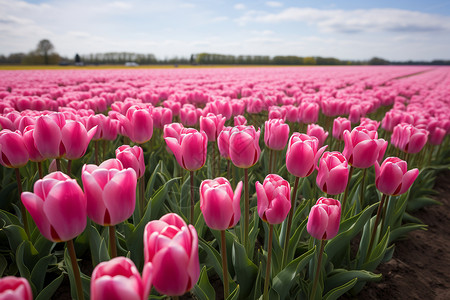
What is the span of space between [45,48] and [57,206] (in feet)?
253

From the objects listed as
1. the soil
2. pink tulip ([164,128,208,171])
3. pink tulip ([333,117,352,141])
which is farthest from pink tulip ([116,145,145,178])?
pink tulip ([333,117,352,141])

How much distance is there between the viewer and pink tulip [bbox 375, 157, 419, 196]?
163cm

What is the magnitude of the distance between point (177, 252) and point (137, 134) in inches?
58.0

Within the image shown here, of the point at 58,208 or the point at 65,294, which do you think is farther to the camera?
the point at 65,294

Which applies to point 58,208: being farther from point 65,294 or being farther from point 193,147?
point 65,294

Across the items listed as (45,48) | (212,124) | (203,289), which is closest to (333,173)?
(203,289)

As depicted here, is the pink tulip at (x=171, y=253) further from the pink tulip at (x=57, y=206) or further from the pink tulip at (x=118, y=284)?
the pink tulip at (x=57, y=206)

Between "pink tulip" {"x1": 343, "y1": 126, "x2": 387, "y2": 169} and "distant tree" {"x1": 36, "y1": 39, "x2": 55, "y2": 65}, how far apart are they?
73.2 metres

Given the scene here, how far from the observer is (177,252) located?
749 mm

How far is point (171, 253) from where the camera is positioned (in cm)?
74

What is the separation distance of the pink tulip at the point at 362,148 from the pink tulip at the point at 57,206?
1.48 m

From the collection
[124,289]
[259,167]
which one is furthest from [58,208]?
[259,167]

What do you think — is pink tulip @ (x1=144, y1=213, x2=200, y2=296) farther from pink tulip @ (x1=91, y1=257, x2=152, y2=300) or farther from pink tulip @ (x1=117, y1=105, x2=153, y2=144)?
pink tulip @ (x1=117, y1=105, x2=153, y2=144)

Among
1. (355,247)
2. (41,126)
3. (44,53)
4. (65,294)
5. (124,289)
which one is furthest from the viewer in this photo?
(44,53)
